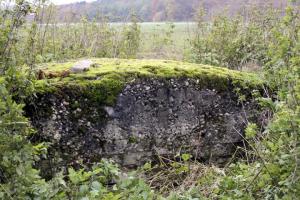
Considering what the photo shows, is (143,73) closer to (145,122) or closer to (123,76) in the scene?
(123,76)

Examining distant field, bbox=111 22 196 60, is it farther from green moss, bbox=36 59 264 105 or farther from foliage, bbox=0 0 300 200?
foliage, bbox=0 0 300 200

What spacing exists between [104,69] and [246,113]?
5.37ft

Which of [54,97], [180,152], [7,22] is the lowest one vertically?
[180,152]

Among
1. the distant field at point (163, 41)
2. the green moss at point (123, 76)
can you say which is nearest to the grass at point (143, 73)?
the green moss at point (123, 76)

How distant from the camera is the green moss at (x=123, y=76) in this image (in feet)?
14.4

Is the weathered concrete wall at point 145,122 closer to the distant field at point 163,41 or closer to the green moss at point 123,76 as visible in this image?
the green moss at point 123,76

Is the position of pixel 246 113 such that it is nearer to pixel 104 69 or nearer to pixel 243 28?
pixel 104 69

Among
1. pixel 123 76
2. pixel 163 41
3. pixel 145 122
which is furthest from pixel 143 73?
pixel 163 41

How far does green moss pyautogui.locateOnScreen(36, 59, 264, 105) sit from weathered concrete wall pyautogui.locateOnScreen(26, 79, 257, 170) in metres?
0.07

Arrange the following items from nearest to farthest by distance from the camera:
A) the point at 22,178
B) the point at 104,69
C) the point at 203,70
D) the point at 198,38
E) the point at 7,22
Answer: the point at 22,178, the point at 7,22, the point at 104,69, the point at 203,70, the point at 198,38

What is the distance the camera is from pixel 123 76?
15.1 feet

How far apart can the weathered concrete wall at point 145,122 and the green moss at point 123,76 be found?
0.23ft

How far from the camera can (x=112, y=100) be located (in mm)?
4449

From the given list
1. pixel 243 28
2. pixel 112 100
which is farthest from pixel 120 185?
pixel 243 28
